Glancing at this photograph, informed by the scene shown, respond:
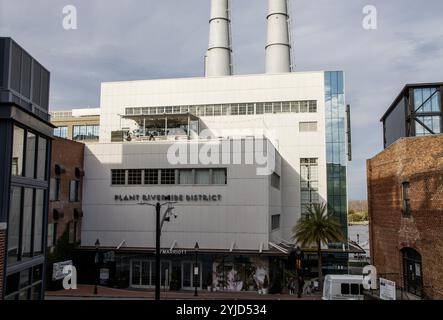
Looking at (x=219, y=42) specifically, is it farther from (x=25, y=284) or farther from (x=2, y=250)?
(x=2, y=250)

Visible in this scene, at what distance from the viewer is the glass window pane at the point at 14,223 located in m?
13.7

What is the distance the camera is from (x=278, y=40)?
64812 mm

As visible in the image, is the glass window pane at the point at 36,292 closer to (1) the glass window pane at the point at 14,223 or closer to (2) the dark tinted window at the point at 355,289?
(1) the glass window pane at the point at 14,223

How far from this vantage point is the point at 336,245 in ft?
168

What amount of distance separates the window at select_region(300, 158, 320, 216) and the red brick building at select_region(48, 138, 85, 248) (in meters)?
25.8

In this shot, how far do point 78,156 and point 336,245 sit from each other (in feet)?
101

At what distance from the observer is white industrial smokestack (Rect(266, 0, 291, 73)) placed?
6406cm

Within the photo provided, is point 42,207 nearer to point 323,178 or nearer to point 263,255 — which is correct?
point 263,255

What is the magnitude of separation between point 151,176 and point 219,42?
3431 cm

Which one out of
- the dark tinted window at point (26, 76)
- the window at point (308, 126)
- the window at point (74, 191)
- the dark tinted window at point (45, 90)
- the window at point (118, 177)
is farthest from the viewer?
the window at point (308, 126)

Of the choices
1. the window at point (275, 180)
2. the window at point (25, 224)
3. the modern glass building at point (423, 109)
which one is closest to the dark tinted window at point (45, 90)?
the window at point (25, 224)

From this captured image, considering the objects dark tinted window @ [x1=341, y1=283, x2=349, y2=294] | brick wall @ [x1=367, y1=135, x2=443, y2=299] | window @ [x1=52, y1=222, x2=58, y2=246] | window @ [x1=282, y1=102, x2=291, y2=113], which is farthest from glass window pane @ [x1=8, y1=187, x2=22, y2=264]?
window @ [x1=282, y1=102, x2=291, y2=113]

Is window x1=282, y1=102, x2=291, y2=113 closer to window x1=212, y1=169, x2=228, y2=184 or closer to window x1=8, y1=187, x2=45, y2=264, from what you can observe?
window x1=212, y1=169, x2=228, y2=184
